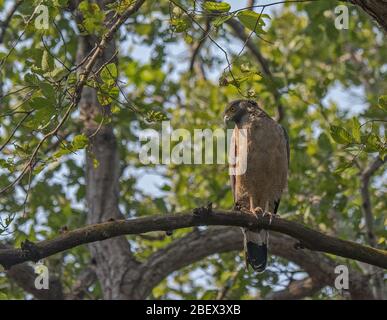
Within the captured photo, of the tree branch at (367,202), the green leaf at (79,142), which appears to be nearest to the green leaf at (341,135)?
the green leaf at (79,142)

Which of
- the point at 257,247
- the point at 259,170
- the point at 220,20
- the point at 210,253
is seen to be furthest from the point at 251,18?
the point at 210,253

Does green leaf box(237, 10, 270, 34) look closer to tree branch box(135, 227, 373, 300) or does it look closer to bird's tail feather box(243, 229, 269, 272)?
bird's tail feather box(243, 229, 269, 272)

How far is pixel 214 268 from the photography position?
29.1 feet

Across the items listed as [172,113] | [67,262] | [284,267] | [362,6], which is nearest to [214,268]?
[284,267]

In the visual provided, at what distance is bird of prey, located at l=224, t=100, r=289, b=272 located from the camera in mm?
6969

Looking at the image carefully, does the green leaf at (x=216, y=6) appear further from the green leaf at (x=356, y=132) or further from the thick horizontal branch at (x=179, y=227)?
the thick horizontal branch at (x=179, y=227)

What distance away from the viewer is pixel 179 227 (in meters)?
4.82

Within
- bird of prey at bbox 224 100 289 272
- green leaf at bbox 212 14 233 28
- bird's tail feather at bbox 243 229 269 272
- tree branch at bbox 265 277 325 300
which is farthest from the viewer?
tree branch at bbox 265 277 325 300

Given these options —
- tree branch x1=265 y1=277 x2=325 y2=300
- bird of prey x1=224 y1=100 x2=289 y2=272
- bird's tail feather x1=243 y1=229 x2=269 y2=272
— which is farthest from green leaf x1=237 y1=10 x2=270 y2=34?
tree branch x1=265 y1=277 x2=325 y2=300

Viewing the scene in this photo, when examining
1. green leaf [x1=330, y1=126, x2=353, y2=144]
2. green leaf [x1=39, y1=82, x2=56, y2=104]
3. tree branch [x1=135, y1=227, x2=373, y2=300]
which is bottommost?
tree branch [x1=135, y1=227, x2=373, y2=300]

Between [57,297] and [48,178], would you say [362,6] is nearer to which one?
[57,297]

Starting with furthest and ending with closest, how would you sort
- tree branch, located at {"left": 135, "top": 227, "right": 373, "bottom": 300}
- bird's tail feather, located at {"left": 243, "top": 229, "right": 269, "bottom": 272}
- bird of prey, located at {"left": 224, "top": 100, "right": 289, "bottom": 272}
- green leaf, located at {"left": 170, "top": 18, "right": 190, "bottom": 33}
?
tree branch, located at {"left": 135, "top": 227, "right": 373, "bottom": 300} < bird's tail feather, located at {"left": 243, "top": 229, "right": 269, "bottom": 272} < bird of prey, located at {"left": 224, "top": 100, "right": 289, "bottom": 272} < green leaf, located at {"left": 170, "top": 18, "right": 190, "bottom": 33}

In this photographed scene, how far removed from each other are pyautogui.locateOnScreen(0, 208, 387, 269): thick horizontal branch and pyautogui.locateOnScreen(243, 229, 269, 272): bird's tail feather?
6.83 ft

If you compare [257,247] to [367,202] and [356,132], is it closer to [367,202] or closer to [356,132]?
[367,202]
